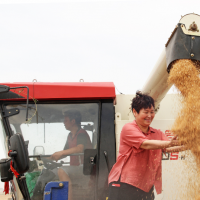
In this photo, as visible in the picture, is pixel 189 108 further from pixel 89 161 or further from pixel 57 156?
pixel 57 156

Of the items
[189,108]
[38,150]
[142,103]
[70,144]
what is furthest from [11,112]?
[189,108]

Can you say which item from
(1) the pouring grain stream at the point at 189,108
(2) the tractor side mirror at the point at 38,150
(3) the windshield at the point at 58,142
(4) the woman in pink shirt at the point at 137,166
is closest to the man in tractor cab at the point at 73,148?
(3) the windshield at the point at 58,142

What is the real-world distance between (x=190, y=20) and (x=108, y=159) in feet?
5.06

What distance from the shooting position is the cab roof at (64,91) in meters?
2.57

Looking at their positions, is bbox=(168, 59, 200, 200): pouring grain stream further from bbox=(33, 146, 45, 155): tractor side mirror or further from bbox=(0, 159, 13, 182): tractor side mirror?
bbox=(0, 159, 13, 182): tractor side mirror

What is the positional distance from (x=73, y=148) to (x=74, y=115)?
355 mm

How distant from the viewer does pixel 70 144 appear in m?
2.51

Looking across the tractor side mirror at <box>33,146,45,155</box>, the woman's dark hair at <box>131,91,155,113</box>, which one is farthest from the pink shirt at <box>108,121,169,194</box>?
the tractor side mirror at <box>33,146,45,155</box>

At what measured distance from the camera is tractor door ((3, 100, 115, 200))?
2459 mm

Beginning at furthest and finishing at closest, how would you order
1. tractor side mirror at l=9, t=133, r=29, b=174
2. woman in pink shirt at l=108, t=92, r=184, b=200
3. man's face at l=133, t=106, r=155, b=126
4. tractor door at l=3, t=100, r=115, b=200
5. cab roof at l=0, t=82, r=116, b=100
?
cab roof at l=0, t=82, r=116, b=100 < tractor door at l=3, t=100, r=115, b=200 < man's face at l=133, t=106, r=155, b=126 < woman in pink shirt at l=108, t=92, r=184, b=200 < tractor side mirror at l=9, t=133, r=29, b=174

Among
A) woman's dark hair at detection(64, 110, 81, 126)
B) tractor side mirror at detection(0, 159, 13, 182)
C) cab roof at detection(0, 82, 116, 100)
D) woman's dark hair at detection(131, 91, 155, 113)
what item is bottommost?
tractor side mirror at detection(0, 159, 13, 182)

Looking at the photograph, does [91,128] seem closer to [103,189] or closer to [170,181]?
[103,189]

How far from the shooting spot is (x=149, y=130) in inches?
95.6

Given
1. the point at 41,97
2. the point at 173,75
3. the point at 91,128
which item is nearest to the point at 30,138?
the point at 41,97
